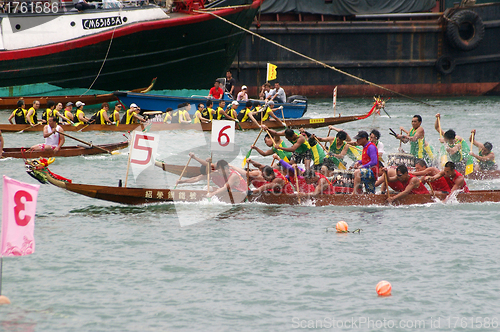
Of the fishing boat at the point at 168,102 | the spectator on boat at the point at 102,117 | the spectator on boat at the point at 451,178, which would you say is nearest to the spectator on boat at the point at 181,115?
the fishing boat at the point at 168,102

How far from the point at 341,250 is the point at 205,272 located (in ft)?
9.66

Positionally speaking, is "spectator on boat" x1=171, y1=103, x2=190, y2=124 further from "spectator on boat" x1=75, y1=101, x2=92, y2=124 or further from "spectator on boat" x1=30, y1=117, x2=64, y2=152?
"spectator on boat" x1=30, y1=117, x2=64, y2=152

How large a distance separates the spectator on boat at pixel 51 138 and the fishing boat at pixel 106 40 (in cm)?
1183

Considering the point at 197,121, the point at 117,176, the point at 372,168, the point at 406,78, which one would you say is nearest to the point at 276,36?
the point at 406,78

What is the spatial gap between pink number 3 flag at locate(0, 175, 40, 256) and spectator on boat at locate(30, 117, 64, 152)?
453 inches

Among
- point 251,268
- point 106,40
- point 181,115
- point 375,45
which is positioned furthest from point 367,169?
point 375,45

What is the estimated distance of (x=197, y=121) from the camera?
26.2 meters

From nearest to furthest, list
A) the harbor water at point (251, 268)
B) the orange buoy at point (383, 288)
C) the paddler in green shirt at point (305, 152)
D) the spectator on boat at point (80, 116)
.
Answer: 1. the harbor water at point (251, 268)
2. the orange buoy at point (383, 288)
3. the paddler in green shirt at point (305, 152)
4. the spectator on boat at point (80, 116)

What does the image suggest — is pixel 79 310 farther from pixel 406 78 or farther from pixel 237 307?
pixel 406 78

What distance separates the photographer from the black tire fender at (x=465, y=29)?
37.2 metres

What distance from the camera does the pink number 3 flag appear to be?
29.9 ft

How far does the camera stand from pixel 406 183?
50.2ft

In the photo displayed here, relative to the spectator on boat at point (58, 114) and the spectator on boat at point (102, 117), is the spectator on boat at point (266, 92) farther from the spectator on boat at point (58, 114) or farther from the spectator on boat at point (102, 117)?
the spectator on boat at point (58, 114)

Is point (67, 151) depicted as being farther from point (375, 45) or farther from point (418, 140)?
point (375, 45)
